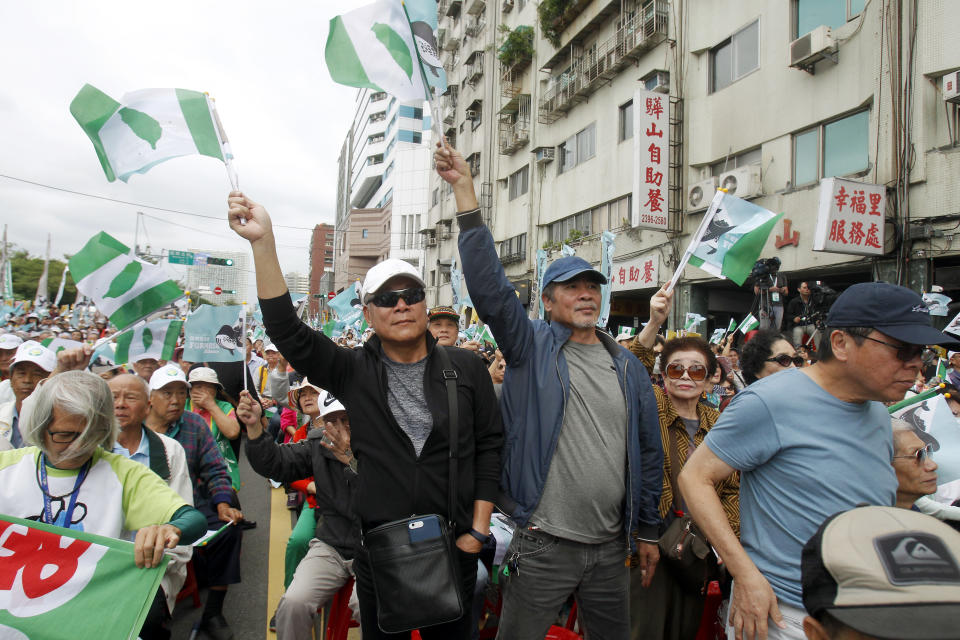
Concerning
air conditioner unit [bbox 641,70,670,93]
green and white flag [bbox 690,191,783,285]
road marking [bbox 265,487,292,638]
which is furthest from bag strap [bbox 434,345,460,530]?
air conditioner unit [bbox 641,70,670,93]

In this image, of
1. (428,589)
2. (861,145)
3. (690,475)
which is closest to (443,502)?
(428,589)

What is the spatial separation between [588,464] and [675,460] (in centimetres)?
87

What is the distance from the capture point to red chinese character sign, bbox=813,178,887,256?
31.1 feet

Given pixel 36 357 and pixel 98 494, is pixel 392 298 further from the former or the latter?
pixel 36 357

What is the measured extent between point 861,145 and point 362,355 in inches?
464

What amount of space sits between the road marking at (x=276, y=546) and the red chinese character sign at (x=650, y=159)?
34.8 ft

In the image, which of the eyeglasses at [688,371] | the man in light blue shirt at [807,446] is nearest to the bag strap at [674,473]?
the eyeglasses at [688,371]

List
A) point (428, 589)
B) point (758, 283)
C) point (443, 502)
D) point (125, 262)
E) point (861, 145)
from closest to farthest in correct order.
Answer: point (428, 589) → point (443, 502) → point (125, 262) → point (758, 283) → point (861, 145)

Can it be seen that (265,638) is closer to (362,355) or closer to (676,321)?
(362,355)

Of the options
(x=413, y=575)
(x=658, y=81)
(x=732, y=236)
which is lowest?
(x=413, y=575)

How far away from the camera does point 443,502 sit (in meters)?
2.22

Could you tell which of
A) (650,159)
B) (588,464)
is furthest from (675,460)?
(650,159)

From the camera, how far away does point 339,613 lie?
10.9 ft

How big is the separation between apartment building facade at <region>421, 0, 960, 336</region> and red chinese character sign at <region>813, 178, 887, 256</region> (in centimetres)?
22
